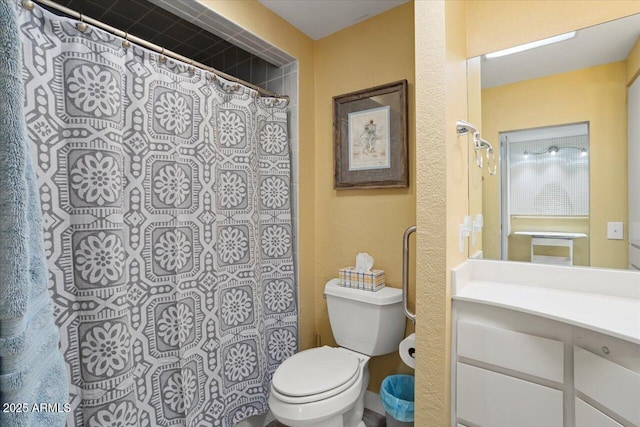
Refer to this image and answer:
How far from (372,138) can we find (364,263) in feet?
2.45

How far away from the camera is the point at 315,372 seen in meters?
1.36

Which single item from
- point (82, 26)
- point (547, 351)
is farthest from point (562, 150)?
point (82, 26)

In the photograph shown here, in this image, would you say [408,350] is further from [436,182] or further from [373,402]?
[436,182]

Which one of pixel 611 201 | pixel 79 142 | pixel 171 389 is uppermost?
pixel 79 142

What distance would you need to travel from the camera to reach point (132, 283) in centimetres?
116

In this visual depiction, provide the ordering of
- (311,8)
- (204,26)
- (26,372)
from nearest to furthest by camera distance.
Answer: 1. (26,372)
2. (204,26)
3. (311,8)

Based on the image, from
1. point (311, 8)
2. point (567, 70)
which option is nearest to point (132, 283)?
point (311, 8)

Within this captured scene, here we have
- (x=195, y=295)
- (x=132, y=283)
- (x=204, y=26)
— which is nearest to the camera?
(x=132, y=283)

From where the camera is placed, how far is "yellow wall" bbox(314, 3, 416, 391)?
167 cm

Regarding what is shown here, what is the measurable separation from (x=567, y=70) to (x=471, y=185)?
0.59 metres

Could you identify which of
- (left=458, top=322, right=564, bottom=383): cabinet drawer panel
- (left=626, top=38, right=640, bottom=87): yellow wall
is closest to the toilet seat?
(left=458, top=322, right=564, bottom=383): cabinet drawer panel

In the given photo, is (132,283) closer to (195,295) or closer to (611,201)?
(195,295)

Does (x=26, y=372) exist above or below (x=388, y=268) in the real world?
above

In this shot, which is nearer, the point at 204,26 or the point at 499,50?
the point at 499,50
